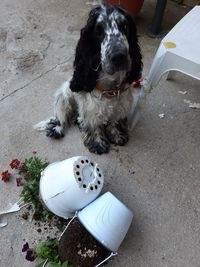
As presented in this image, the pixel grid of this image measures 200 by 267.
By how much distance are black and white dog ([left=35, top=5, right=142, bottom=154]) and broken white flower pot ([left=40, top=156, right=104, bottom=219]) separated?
0.51 m

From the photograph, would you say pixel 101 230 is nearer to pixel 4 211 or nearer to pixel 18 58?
pixel 4 211

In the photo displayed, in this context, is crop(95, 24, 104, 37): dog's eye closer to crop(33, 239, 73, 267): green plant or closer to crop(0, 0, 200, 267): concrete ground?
crop(0, 0, 200, 267): concrete ground

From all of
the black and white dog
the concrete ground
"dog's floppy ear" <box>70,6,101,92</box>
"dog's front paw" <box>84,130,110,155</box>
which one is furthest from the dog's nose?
the concrete ground

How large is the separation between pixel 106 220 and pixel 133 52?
3.73ft

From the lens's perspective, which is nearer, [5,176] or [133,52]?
[133,52]

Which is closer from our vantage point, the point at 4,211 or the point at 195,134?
the point at 4,211

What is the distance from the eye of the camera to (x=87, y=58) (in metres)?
2.11

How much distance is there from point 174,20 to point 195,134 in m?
1.93

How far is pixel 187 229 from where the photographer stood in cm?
218

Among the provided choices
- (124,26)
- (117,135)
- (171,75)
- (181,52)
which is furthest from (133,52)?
(171,75)

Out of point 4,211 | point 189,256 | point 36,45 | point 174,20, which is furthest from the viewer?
point 174,20

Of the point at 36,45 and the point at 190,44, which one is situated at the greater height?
the point at 190,44

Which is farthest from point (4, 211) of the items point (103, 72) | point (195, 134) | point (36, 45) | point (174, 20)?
point (174, 20)

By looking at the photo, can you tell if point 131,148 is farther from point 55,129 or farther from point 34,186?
point 34,186
